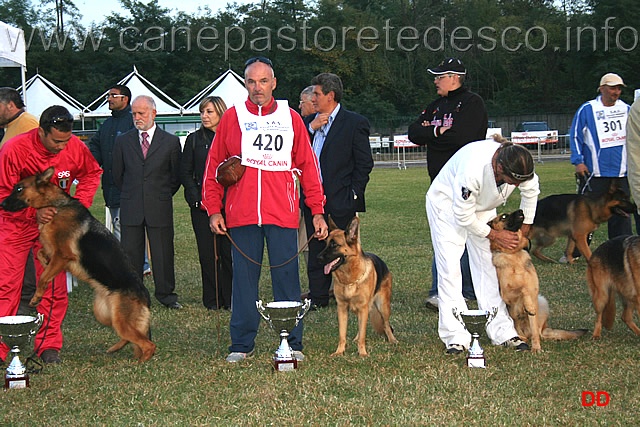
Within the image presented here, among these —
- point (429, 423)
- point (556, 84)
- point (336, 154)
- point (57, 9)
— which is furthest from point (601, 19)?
point (429, 423)

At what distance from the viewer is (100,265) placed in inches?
212

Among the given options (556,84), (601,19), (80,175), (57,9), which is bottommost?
(80,175)

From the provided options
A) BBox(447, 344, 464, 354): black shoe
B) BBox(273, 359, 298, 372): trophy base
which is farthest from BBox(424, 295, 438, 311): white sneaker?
BBox(273, 359, 298, 372): trophy base

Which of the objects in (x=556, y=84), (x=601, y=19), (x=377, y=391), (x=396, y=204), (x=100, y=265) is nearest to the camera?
(x=377, y=391)

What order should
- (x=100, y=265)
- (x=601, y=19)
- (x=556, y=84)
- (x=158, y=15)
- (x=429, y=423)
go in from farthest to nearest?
(x=158, y=15), (x=556, y=84), (x=601, y=19), (x=100, y=265), (x=429, y=423)

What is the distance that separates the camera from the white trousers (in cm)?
543

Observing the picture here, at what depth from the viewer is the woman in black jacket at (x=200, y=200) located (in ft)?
24.7

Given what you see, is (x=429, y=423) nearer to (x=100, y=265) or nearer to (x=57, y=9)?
(x=100, y=265)

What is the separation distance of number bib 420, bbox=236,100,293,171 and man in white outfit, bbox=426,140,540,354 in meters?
1.21

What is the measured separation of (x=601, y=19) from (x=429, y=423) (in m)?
49.7

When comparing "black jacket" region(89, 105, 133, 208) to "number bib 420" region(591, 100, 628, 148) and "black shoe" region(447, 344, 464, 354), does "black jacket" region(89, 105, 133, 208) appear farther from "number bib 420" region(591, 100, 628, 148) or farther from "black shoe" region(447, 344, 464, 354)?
"number bib 420" region(591, 100, 628, 148)

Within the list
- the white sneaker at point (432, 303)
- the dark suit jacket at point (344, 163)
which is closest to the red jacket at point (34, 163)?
the dark suit jacket at point (344, 163)

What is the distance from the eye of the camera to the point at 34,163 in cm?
535

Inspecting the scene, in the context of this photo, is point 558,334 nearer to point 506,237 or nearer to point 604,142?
point 506,237
